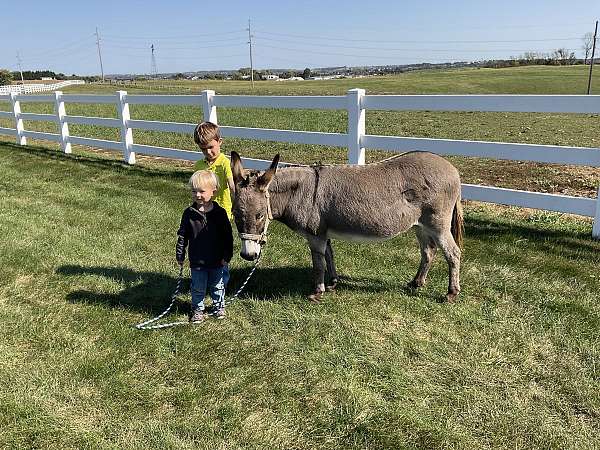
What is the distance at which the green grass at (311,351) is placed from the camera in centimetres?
307

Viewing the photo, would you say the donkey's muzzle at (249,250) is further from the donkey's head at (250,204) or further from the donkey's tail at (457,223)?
the donkey's tail at (457,223)

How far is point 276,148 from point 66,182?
5.65 meters

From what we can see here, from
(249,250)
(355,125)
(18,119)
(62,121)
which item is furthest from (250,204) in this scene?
(18,119)

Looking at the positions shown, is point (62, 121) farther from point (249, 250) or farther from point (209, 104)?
point (249, 250)

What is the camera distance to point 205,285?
443 centimetres

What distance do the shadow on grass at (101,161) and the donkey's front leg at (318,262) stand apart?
5.70 meters

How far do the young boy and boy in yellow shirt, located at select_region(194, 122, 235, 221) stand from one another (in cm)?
30

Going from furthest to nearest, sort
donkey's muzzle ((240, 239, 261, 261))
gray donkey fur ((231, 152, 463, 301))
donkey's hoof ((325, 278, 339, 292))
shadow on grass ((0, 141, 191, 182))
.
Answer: shadow on grass ((0, 141, 191, 182)) < donkey's hoof ((325, 278, 339, 292)) < gray donkey fur ((231, 152, 463, 301)) < donkey's muzzle ((240, 239, 261, 261))

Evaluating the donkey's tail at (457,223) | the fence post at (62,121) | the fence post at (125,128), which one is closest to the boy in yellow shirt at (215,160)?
the donkey's tail at (457,223)

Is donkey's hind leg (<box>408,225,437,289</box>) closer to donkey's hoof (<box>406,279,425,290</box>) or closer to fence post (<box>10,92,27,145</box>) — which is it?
donkey's hoof (<box>406,279,425,290</box>)

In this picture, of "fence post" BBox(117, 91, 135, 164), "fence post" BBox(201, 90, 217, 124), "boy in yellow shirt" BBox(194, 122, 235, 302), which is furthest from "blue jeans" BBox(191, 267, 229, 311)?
"fence post" BBox(117, 91, 135, 164)

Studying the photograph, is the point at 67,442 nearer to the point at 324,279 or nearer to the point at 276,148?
the point at 324,279

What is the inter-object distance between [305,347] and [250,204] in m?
1.23

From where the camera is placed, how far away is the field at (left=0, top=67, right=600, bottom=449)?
308 centimetres
